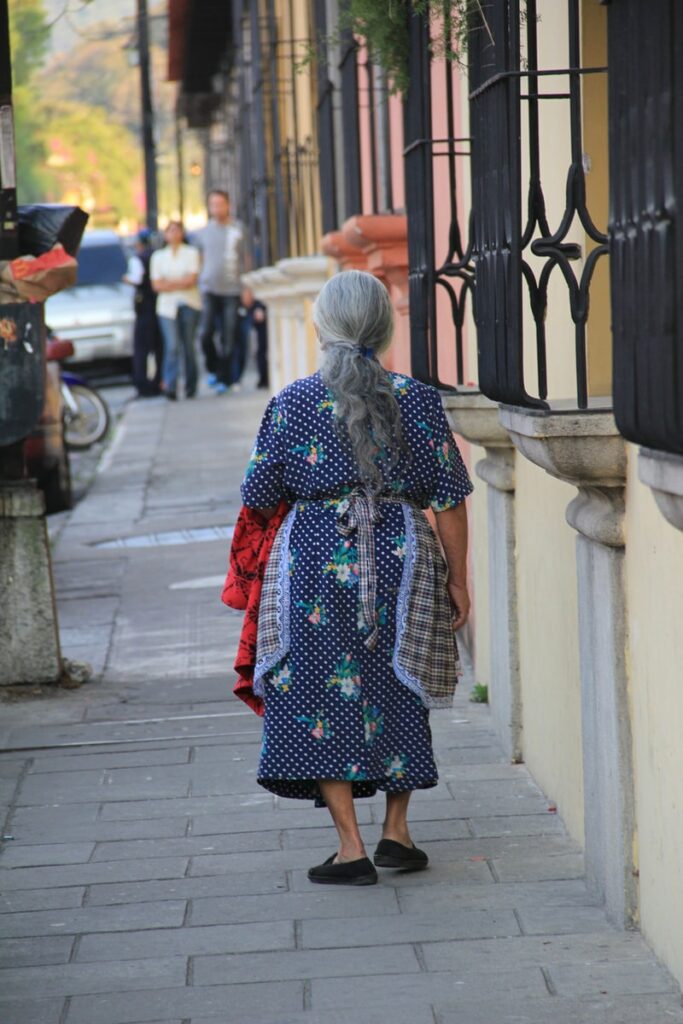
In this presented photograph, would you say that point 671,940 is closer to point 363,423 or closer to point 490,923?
point 490,923

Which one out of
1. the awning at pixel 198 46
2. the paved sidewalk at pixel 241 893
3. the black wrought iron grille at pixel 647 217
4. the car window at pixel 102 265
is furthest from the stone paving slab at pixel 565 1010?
the car window at pixel 102 265

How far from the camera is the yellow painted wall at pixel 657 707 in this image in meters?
3.99

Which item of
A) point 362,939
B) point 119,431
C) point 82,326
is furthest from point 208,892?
point 82,326

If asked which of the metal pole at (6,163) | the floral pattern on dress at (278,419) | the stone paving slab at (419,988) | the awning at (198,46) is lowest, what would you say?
the stone paving slab at (419,988)

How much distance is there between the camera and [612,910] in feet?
15.3

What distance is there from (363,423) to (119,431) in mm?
15013

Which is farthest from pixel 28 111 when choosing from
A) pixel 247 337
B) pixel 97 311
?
pixel 247 337

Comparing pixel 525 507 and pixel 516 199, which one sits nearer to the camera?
pixel 516 199

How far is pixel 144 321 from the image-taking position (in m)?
23.2

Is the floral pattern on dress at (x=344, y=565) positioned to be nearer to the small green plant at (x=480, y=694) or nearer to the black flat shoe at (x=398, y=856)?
the black flat shoe at (x=398, y=856)

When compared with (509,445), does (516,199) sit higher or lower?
higher

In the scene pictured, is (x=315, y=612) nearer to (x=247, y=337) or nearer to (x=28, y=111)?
(x=247, y=337)

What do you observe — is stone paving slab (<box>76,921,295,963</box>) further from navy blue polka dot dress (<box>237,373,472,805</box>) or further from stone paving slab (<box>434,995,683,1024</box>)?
stone paving slab (<box>434,995,683,1024</box>)

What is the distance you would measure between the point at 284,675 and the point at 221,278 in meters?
17.4
